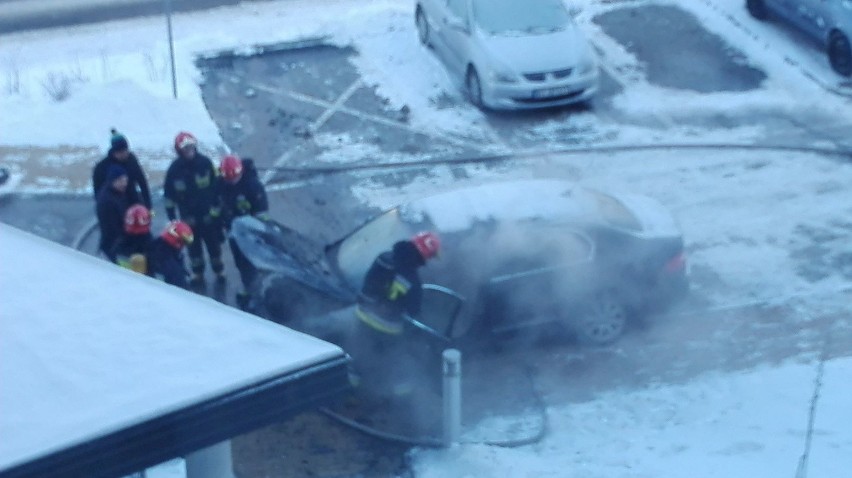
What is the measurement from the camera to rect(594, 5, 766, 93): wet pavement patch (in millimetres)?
16875

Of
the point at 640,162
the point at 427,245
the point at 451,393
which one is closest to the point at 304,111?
the point at 640,162

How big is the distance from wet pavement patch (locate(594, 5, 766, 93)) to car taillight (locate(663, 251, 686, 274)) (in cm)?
627

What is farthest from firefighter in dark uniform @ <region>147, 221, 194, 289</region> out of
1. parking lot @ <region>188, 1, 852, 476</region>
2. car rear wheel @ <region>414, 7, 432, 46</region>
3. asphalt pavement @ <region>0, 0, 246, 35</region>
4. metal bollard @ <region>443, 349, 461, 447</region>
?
asphalt pavement @ <region>0, 0, 246, 35</region>

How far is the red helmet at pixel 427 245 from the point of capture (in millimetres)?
9453

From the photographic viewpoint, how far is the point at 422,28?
1791 cm

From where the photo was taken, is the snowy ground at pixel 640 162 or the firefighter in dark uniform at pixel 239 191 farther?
the firefighter in dark uniform at pixel 239 191

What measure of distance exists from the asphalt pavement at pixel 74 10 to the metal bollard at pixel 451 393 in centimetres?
1195

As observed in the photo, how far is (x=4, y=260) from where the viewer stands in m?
6.75

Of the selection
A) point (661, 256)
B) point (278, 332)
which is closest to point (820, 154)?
point (661, 256)

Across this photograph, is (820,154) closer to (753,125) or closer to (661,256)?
→ (753,125)

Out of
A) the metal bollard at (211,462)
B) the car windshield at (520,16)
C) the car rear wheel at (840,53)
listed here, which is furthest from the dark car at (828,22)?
the metal bollard at (211,462)

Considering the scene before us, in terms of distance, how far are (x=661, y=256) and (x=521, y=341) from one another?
55.3 inches

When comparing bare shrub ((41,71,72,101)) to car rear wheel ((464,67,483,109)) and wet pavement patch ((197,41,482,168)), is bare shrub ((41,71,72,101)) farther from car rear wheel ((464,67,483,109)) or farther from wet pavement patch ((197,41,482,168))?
car rear wheel ((464,67,483,109))

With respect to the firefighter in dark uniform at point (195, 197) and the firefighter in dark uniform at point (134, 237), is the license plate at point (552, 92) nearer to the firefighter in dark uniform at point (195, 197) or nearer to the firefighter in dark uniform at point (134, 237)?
the firefighter in dark uniform at point (195, 197)
